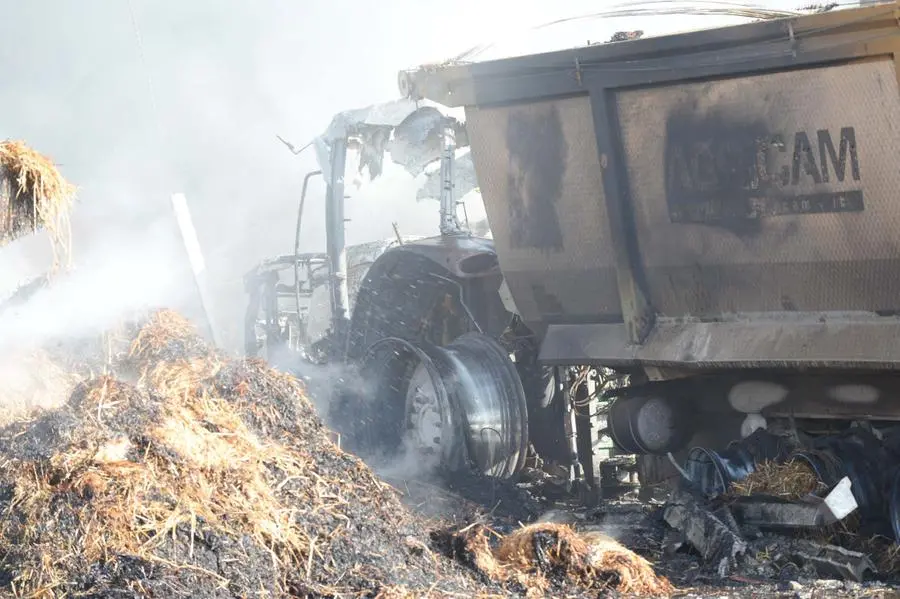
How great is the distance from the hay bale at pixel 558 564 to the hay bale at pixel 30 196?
2.44 m

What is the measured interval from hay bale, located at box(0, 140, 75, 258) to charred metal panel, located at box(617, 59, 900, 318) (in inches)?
116

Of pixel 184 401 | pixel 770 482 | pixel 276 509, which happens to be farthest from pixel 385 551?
pixel 770 482

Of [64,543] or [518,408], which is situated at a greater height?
[64,543]

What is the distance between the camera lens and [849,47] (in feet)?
16.4

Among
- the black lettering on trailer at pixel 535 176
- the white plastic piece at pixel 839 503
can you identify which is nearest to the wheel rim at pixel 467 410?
the black lettering on trailer at pixel 535 176

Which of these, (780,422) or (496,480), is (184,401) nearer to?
(496,480)

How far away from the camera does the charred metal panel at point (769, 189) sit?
16.9 ft

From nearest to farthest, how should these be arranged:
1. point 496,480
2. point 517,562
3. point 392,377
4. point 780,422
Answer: point 517,562
point 780,422
point 496,480
point 392,377

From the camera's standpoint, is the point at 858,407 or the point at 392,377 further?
the point at 392,377

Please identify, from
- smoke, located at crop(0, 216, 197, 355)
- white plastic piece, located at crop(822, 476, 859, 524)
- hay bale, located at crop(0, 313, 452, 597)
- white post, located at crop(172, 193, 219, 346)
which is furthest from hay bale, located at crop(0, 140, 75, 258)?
white post, located at crop(172, 193, 219, 346)

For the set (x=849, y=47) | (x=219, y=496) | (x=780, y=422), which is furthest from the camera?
(x=780, y=422)

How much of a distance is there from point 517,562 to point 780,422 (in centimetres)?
213

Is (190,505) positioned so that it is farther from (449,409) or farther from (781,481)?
(449,409)

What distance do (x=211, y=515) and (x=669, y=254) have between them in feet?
10.2
